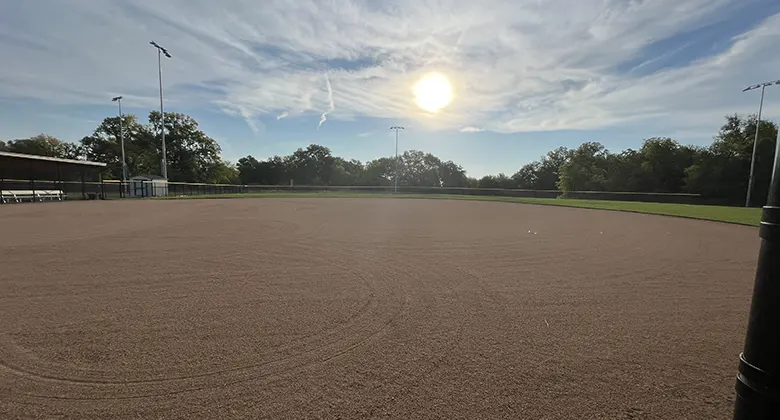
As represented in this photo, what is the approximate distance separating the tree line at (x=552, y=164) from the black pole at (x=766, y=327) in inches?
1766

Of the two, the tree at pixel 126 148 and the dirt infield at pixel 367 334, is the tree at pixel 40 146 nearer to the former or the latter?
the tree at pixel 126 148

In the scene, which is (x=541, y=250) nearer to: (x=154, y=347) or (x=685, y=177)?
(x=154, y=347)

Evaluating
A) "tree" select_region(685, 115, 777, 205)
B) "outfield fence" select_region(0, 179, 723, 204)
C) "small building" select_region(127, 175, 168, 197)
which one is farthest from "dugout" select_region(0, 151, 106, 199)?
"tree" select_region(685, 115, 777, 205)

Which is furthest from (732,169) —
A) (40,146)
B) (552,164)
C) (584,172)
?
(40,146)

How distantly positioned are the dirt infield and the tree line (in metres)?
41.7

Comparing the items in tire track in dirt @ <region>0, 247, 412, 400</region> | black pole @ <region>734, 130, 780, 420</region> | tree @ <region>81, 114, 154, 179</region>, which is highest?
tree @ <region>81, 114, 154, 179</region>

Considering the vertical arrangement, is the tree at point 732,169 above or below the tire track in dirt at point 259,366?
above

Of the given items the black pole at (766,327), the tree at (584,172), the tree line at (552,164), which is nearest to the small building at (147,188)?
the tree line at (552,164)

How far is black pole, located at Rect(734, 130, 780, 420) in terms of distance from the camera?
4.05 feet

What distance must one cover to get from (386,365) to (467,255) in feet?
15.4

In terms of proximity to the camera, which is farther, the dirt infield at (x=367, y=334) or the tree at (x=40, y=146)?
the tree at (x=40, y=146)

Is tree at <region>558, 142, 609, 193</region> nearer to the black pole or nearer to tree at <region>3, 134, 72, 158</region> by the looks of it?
the black pole

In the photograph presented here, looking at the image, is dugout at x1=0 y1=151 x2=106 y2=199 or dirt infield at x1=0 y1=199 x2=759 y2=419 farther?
dugout at x1=0 y1=151 x2=106 y2=199

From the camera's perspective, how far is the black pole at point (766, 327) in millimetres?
1235
